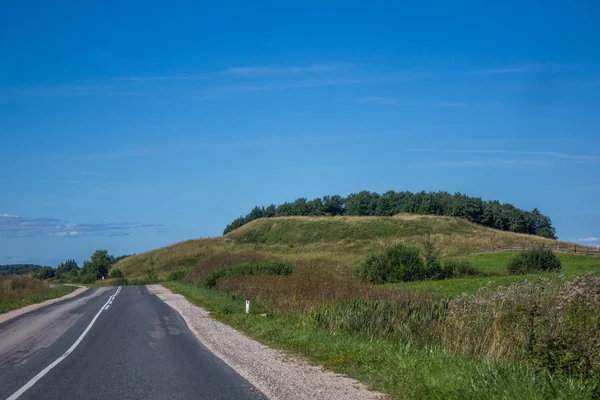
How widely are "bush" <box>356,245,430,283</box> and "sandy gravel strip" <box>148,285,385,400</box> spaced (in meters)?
32.0

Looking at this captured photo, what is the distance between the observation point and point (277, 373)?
37.2 feet

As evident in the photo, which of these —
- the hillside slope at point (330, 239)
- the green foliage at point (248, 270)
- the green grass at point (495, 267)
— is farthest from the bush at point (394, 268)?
the hillside slope at point (330, 239)

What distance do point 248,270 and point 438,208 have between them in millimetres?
111056

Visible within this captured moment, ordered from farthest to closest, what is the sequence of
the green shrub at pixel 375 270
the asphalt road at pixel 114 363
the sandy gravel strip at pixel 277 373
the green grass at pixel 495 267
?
the green shrub at pixel 375 270, the green grass at pixel 495 267, the asphalt road at pixel 114 363, the sandy gravel strip at pixel 277 373

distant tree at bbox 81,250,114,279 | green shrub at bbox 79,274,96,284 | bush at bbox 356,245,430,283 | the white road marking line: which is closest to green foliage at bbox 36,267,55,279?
distant tree at bbox 81,250,114,279

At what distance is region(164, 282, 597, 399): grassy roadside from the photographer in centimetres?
823

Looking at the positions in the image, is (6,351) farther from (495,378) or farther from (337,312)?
(495,378)

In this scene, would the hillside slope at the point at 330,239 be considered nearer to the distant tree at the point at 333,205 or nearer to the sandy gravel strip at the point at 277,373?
the distant tree at the point at 333,205

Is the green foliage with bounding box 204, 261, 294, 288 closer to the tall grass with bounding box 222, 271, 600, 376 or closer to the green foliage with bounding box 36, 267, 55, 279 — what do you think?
the tall grass with bounding box 222, 271, 600, 376

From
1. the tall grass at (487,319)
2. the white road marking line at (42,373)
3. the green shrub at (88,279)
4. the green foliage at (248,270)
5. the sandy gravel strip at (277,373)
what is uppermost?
the green shrub at (88,279)

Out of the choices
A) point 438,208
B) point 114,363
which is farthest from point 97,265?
point 114,363

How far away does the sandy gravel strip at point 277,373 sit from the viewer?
9594 millimetres

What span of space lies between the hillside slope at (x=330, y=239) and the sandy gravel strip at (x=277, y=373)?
60599 millimetres

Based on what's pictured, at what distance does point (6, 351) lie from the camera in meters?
14.8
